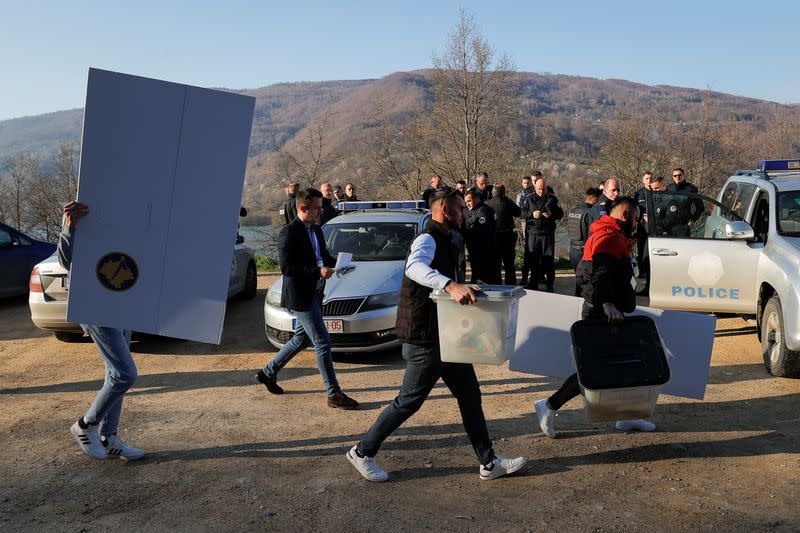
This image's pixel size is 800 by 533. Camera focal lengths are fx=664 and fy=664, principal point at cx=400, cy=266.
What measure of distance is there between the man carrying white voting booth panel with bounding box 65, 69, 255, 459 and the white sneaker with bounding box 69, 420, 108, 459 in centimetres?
94

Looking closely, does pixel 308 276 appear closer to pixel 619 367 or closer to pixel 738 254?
pixel 619 367

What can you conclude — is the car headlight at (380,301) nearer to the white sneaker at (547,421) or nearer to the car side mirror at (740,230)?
the white sneaker at (547,421)

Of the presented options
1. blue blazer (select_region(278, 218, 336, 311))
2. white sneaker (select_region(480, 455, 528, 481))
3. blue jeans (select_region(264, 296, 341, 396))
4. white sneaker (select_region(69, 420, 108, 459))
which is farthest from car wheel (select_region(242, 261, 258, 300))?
white sneaker (select_region(480, 455, 528, 481))

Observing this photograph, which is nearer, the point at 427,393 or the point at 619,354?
the point at 427,393

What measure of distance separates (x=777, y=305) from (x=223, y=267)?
5.41 meters

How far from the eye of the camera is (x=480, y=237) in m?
10.1

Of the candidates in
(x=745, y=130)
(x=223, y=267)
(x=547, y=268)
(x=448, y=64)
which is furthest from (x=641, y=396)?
(x=745, y=130)

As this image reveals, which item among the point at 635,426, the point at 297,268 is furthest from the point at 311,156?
the point at 635,426

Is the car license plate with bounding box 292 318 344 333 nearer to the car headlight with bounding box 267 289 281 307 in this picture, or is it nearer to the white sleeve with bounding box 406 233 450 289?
the car headlight with bounding box 267 289 281 307

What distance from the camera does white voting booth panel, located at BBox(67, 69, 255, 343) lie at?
14.5 feet

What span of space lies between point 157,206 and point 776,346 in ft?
19.4

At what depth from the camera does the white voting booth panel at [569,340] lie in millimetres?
5281

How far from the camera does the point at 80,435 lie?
16.3 ft

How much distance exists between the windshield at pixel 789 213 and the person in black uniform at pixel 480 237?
396 cm
